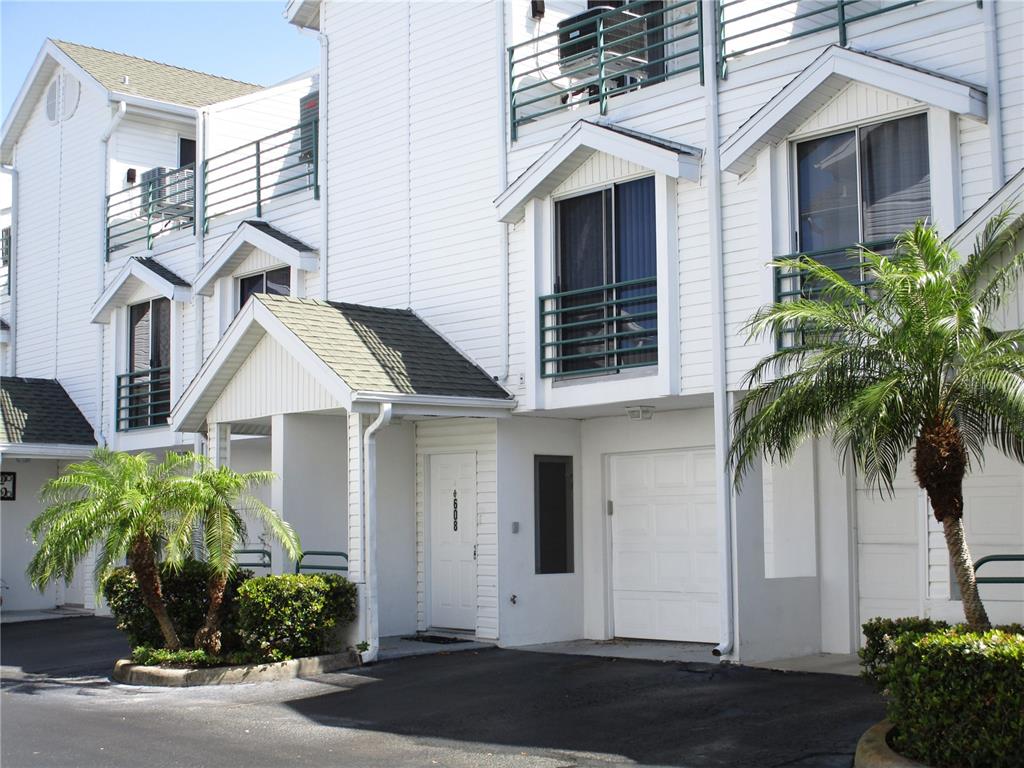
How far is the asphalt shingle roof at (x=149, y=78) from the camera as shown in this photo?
23500mm

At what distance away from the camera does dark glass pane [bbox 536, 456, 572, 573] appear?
52.7 feet

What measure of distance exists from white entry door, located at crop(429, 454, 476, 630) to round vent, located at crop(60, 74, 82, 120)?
39.3 feet

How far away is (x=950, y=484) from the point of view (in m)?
9.00

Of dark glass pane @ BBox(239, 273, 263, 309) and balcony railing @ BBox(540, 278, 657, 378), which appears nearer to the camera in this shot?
balcony railing @ BBox(540, 278, 657, 378)

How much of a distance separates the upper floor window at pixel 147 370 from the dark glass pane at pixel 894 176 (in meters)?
13.1

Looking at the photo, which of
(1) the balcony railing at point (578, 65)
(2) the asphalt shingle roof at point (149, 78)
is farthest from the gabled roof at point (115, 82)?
(1) the balcony railing at point (578, 65)

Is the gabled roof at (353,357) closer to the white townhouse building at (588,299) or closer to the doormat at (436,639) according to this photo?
the white townhouse building at (588,299)

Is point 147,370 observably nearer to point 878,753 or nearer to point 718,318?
point 718,318

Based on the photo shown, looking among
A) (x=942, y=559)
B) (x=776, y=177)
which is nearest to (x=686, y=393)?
(x=776, y=177)

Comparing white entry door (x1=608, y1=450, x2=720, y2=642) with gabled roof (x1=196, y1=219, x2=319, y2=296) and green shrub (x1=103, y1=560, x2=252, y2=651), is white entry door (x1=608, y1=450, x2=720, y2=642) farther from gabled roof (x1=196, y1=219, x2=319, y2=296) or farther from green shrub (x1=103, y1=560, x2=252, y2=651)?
gabled roof (x1=196, y1=219, x2=319, y2=296)

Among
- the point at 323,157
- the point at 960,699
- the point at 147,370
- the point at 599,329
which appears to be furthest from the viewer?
the point at 147,370

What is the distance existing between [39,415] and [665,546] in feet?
41.1

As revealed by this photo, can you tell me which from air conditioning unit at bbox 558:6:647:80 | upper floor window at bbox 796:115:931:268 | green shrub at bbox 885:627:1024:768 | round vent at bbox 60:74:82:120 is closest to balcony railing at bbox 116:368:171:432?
round vent at bbox 60:74:82:120

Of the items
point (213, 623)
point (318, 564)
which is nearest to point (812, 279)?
point (318, 564)
